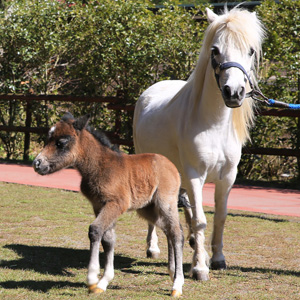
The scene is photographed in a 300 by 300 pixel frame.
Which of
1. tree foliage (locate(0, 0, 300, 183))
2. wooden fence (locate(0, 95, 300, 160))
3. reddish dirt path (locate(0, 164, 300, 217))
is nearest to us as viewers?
reddish dirt path (locate(0, 164, 300, 217))

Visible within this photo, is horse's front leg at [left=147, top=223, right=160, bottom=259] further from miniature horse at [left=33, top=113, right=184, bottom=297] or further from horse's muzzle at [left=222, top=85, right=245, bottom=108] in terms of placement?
horse's muzzle at [left=222, top=85, right=245, bottom=108]

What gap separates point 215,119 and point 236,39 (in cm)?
80

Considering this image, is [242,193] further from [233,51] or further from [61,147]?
[61,147]

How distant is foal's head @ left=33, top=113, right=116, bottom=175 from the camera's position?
444cm

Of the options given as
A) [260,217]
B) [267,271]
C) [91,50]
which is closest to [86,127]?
[267,271]

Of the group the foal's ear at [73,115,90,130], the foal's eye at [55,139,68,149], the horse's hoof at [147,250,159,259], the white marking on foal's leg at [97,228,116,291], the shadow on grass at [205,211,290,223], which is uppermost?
the foal's ear at [73,115,90,130]

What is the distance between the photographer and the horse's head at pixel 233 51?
4.93 meters

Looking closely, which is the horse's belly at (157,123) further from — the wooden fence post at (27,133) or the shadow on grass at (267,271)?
the wooden fence post at (27,133)

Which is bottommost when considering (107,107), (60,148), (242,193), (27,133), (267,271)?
(27,133)

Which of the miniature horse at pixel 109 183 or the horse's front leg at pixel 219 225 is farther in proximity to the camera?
the horse's front leg at pixel 219 225

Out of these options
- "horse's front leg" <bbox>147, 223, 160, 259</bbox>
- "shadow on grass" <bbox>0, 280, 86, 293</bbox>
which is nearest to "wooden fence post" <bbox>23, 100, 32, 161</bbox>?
"horse's front leg" <bbox>147, 223, 160, 259</bbox>

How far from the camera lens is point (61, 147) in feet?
14.7

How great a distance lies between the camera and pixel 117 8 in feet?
46.0

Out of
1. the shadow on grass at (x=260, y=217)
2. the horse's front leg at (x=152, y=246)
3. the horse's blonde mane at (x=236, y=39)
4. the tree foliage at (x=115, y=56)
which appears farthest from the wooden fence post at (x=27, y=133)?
the horse's blonde mane at (x=236, y=39)
